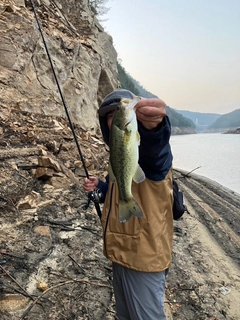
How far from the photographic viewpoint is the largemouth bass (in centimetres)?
172

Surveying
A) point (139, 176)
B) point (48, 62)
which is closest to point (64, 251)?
point (139, 176)

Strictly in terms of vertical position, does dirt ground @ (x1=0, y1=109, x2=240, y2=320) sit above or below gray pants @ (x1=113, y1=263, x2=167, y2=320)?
below

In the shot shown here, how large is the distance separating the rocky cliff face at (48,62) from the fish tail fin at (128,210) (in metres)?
6.35

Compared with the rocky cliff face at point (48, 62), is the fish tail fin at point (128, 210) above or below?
below

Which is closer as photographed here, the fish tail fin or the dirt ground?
the fish tail fin

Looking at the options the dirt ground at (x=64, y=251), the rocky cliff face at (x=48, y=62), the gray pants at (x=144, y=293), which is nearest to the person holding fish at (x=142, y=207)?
the gray pants at (x=144, y=293)

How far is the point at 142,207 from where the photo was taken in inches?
78.0

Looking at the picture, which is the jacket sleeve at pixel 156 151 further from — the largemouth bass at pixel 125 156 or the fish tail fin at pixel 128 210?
the fish tail fin at pixel 128 210

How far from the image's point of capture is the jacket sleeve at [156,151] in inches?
71.2

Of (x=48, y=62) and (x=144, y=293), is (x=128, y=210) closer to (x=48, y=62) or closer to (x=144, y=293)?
(x=144, y=293)

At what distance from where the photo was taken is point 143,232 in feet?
6.46

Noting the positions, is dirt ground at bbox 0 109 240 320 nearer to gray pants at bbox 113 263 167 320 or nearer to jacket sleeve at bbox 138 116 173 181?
gray pants at bbox 113 263 167 320

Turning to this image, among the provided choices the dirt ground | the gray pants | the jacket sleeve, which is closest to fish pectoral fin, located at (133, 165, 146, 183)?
the jacket sleeve

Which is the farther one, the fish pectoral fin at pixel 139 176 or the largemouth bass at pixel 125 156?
the fish pectoral fin at pixel 139 176
